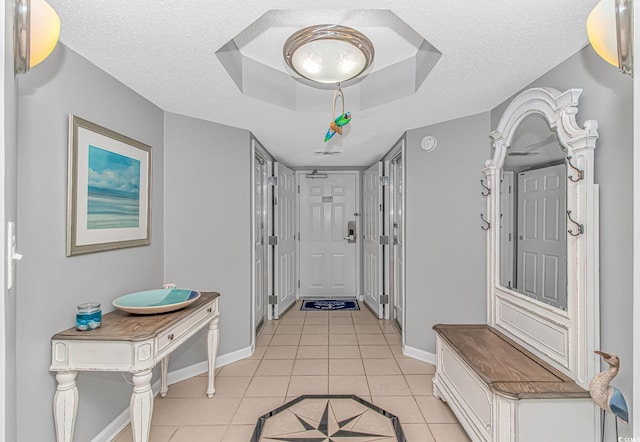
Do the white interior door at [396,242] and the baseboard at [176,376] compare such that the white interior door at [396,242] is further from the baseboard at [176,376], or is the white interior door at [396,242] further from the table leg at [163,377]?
the table leg at [163,377]

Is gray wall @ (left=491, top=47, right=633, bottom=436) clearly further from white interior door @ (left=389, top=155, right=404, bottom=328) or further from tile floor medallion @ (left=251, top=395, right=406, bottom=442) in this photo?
white interior door @ (left=389, top=155, right=404, bottom=328)

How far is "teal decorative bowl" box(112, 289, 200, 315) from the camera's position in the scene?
1777 mm

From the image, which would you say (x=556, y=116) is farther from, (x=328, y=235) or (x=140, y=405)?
(x=328, y=235)

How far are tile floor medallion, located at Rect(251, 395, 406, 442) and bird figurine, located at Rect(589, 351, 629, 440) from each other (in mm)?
1034

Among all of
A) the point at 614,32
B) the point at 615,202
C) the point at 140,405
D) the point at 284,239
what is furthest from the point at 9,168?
the point at 284,239

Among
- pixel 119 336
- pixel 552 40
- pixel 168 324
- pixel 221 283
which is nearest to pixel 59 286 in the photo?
pixel 119 336

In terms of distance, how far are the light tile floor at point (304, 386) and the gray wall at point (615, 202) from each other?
3.32ft

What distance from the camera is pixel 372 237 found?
14.4 ft

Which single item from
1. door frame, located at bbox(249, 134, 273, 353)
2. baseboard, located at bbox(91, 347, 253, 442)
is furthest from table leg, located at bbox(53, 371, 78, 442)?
door frame, located at bbox(249, 134, 273, 353)

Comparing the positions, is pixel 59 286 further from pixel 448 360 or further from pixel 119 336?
pixel 448 360

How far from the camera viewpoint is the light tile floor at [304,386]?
1.97m

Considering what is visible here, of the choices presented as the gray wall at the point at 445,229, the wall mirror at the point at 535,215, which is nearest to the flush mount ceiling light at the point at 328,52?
the wall mirror at the point at 535,215

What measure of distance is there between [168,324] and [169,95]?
1.50 meters

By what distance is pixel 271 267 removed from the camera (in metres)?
4.04
